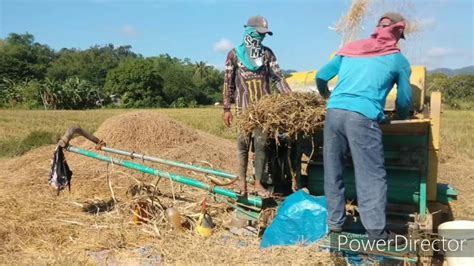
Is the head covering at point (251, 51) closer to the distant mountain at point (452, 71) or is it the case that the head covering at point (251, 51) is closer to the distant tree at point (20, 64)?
the distant mountain at point (452, 71)

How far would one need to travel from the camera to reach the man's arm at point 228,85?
5.01m

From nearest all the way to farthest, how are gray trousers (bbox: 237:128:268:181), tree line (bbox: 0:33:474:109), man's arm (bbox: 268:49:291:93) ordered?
gray trousers (bbox: 237:128:268:181)
man's arm (bbox: 268:49:291:93)
tree line (bbox: 0:33:474:109)

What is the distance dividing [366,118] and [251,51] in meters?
1.78

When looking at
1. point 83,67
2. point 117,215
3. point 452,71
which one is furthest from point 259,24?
point 83,67

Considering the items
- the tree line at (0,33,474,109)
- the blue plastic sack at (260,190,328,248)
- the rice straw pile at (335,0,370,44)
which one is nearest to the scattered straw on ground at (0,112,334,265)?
the blue plastic sack at (260,190,328,248)

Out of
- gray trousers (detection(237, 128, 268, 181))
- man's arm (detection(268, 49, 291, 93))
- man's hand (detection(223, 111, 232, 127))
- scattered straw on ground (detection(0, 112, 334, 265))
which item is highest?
man's arm (detection(268, 49, 291, 93))

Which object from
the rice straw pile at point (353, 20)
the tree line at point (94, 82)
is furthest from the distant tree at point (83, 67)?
the rice straw pile at point (353, 20)

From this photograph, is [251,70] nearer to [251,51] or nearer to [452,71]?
[251,51]

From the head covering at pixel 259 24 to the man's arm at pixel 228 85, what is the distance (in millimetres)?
351

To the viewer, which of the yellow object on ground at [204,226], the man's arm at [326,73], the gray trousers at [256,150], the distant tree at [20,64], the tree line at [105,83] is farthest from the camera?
the distant tree at [20,64]

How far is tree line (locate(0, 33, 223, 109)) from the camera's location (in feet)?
168

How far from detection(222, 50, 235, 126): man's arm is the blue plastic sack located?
1311 mm

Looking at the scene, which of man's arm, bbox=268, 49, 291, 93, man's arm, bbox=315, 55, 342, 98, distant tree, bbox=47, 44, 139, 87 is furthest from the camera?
distant tree, bbox=47, 44, 139, 87

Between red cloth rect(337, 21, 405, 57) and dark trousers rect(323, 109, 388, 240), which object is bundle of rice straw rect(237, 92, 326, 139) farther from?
red cloth rect(337, 21, 405, 57)
